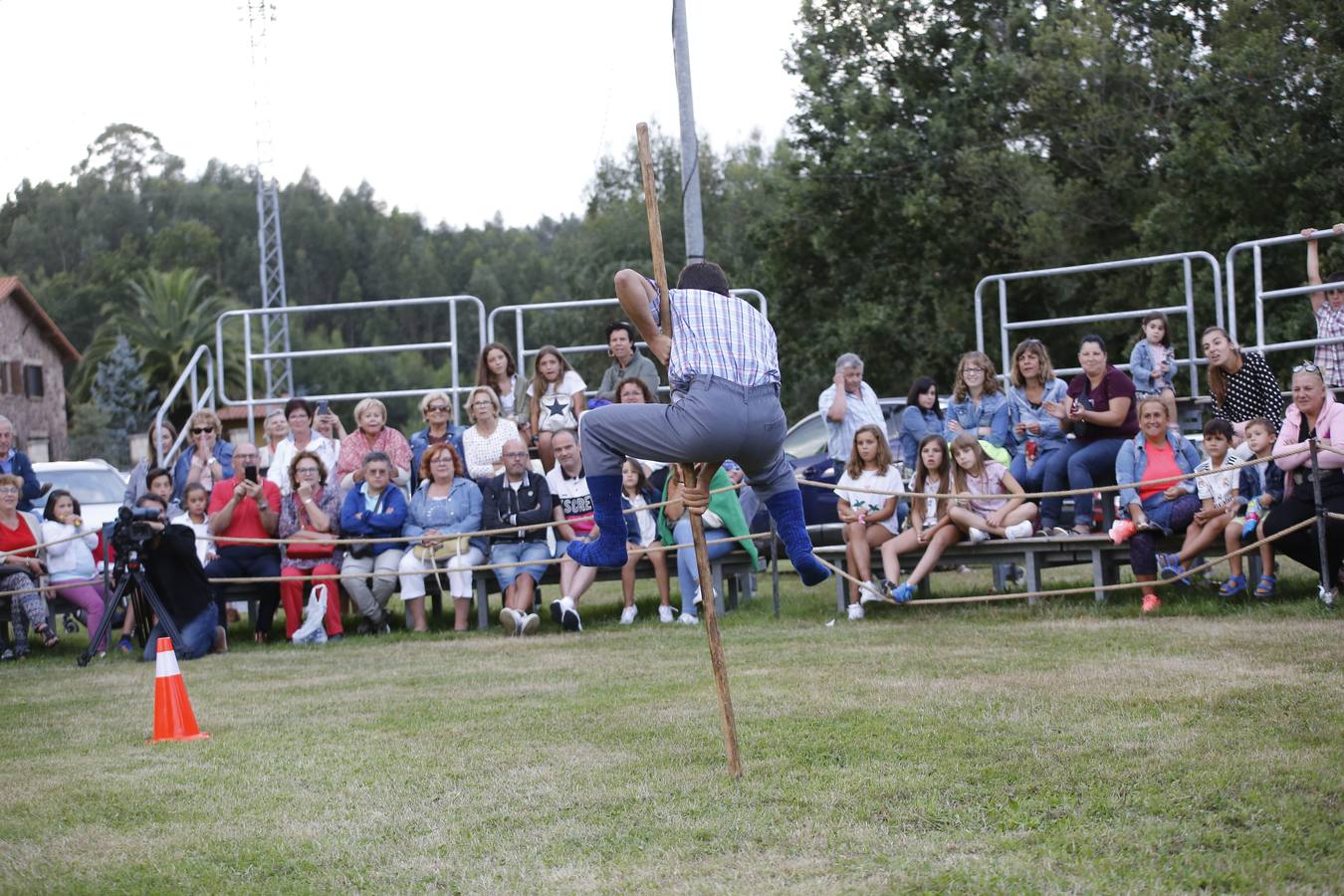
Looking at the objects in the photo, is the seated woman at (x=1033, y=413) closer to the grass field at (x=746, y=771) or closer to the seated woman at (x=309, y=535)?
the grass field at (x=746, y=771)

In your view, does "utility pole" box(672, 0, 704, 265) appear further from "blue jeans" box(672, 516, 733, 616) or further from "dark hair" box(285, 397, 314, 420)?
"dark hair" box(285, 397, 314, 420)

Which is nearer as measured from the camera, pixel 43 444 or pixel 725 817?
pixel 725 817

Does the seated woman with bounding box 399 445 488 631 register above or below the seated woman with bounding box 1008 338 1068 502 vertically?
below

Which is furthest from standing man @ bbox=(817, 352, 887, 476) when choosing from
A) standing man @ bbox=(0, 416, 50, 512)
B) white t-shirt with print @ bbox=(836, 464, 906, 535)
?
standing man @ bbox=(0, 416, 50, 512)

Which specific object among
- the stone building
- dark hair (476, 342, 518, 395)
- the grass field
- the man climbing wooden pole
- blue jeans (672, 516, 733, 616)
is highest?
the stone building

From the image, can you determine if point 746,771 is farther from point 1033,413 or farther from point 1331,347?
point 1331,347

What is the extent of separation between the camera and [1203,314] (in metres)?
23.7

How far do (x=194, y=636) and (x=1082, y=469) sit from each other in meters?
6.85

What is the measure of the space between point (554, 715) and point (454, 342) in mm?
7408

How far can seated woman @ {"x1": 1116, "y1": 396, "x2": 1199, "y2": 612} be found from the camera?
1077cm

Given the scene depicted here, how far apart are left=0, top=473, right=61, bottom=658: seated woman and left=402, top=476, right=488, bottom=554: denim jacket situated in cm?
309

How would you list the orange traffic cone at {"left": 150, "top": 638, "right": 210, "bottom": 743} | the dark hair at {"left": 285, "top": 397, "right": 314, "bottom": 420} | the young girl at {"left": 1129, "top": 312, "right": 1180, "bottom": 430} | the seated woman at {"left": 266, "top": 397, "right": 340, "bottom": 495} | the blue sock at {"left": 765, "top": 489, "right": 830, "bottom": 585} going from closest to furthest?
the blue sock at {"left": 765, "top": 489, "right": 830, "bottom": 585} < the orange traffic cone at {"left": 150, "top": 638, "right": 210, "bottom": 743} < the young girl at {"left": 1129, "top": 312, "right": 1180, "bottom": 430} < the seated woman at {"left": 266, "top": 397, "right": 340, "bottom": 495} < the dark hair at {"left": 285, "top": 397, "right": 314, "bottom": 420}

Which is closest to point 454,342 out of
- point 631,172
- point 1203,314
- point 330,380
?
point 1203,314

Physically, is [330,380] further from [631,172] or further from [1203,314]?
[1203,314]
